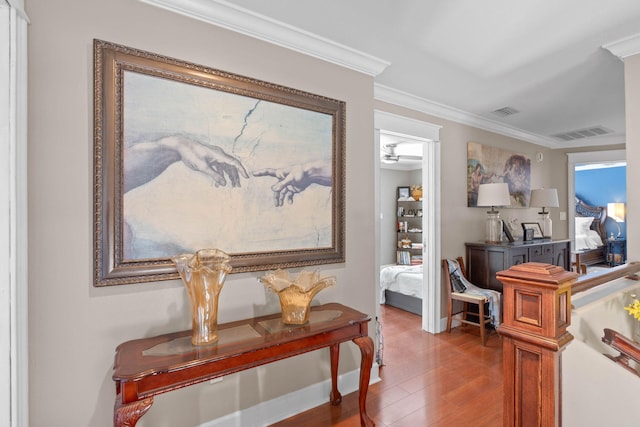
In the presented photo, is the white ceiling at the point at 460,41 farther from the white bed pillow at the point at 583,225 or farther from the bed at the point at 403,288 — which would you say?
the white bed pillow at the point at 583,225

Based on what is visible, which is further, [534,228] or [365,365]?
[534,228]

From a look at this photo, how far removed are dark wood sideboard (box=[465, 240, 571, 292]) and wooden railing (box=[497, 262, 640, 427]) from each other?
8.56 ft

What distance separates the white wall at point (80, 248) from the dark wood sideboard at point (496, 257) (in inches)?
117

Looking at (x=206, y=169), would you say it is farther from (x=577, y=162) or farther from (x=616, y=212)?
(x=616, y=212)

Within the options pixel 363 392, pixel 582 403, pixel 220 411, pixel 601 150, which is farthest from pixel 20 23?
pixel 601 150

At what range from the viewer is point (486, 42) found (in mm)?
2238

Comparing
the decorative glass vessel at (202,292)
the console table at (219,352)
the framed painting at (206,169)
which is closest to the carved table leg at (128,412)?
the console table at (219,352)

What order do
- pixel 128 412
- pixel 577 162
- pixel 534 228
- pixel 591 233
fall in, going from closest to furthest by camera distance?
1. pixel 128 412
2. pixel 534 228
3. pixel 577 162
4. pixel 591 233

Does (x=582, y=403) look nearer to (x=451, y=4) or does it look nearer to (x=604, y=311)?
(x=604, y=311)

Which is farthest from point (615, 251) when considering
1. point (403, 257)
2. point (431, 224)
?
point (431, 224)

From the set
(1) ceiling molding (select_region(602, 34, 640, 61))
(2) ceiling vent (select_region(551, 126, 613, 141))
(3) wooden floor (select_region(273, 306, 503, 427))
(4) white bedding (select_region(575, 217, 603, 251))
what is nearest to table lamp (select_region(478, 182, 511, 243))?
(3) wooden floor (select_region(273, 306, 503, 427))

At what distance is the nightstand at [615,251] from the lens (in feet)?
24.1

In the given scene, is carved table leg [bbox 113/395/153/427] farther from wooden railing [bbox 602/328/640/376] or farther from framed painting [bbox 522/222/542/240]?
framed painting [bbox 522/222/542/240]

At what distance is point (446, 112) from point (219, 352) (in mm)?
3393
